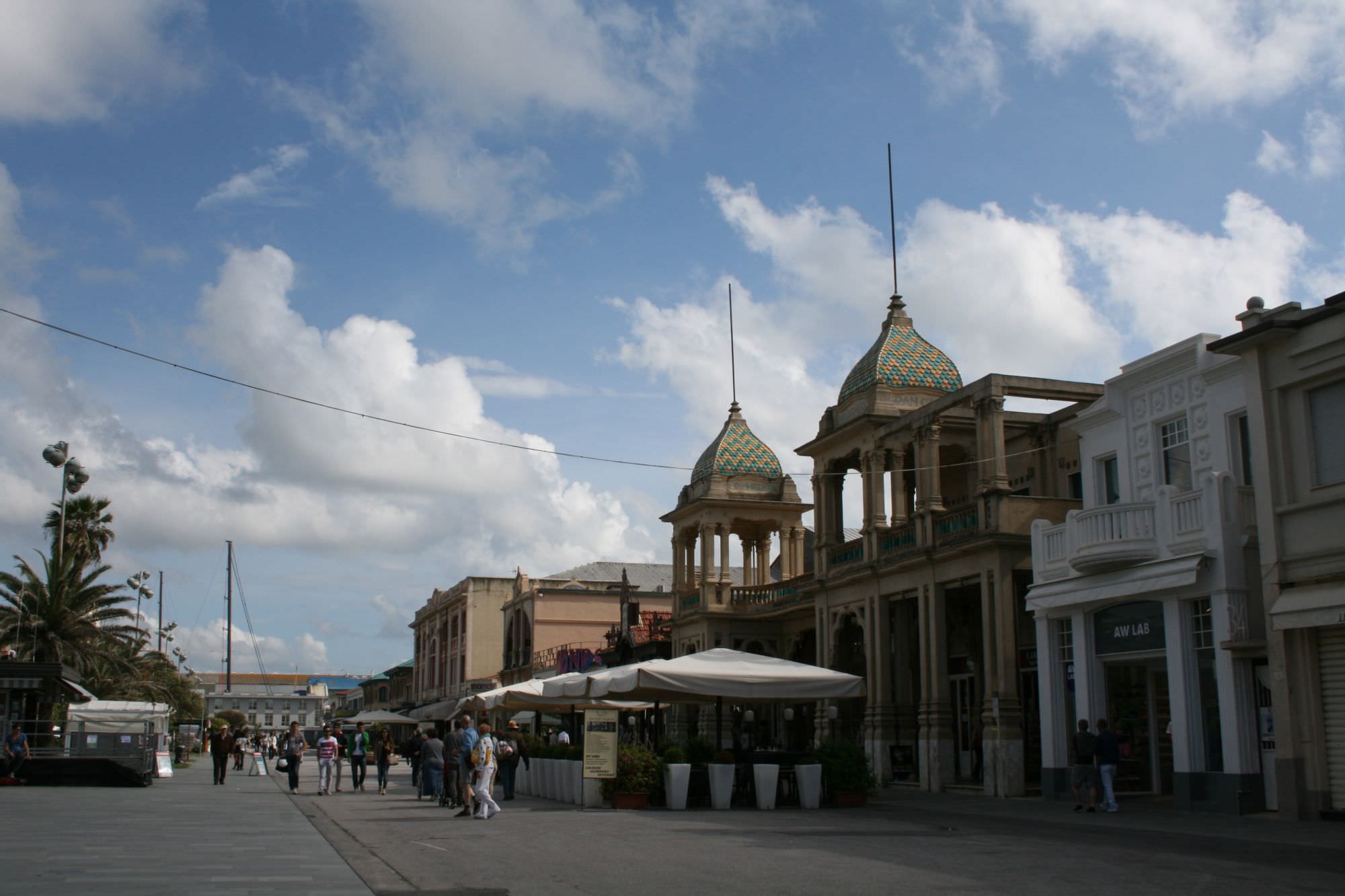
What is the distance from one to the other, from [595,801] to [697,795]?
71.5 inches

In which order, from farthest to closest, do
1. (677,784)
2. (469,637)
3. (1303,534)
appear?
(469,637), (677,784), (1303,534)

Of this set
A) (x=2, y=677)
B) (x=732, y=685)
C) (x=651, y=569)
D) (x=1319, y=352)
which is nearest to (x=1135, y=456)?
(x=1319, y=352)

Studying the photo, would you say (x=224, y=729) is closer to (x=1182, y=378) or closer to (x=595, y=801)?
(x=595, y=801)

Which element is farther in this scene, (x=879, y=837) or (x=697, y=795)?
(x=697, y=795)

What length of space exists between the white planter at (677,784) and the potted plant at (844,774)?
239cm

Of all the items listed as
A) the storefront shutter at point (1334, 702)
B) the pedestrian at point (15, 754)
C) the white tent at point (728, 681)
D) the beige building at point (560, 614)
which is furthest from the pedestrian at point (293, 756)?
the beige building at point (560, 614)

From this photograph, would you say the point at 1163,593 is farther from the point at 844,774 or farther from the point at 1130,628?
the point at 844,774

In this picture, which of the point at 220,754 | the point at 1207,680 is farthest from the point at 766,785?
the point at 220,754

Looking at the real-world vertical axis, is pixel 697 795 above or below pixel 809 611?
below

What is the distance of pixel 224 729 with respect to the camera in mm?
37750

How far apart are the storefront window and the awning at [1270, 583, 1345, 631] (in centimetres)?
220

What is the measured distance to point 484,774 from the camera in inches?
770

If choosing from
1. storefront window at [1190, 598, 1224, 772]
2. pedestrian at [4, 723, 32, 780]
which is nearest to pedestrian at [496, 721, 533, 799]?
pedestrian at [4, 723, 32, 780]

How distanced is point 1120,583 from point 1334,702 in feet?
14.3
